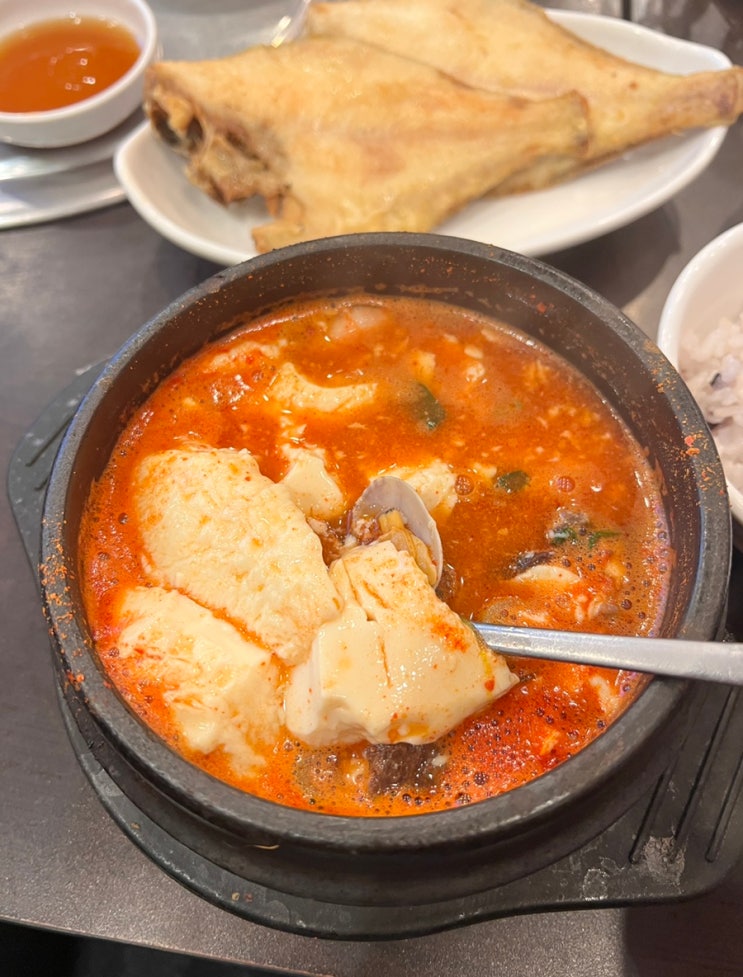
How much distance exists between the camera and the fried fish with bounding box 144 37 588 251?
1.94 m

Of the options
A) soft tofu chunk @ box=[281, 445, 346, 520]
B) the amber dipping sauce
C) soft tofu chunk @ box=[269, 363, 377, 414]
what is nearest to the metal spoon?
Result: soft tofu chunk @ box=[281, 445, 346, 520]

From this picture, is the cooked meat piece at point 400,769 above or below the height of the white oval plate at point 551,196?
below

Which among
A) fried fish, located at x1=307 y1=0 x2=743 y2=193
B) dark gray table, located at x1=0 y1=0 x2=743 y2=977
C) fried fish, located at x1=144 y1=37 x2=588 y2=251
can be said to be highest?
fried fish, located at x1=307 y1=0 x2=743 y2=193

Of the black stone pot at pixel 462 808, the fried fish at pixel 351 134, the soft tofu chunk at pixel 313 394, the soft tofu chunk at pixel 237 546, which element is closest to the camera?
the black stone pot at pixel 462 808

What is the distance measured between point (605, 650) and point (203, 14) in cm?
286

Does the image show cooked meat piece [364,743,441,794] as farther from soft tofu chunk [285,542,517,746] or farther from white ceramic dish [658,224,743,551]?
white ceramic dish [658,224,743,551]

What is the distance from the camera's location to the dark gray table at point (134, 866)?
4.45ft

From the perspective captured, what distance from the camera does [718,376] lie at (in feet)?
5.80

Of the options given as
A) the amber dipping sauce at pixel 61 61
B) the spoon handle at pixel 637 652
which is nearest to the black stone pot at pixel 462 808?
the spoon handle at pixel 637 652

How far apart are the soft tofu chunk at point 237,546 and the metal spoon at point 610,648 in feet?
0.63

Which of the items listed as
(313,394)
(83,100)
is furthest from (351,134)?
(83,100)

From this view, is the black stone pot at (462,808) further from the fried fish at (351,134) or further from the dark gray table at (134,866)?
the fried fish at (351,134)

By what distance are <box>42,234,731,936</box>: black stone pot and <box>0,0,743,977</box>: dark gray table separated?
1.14 feet

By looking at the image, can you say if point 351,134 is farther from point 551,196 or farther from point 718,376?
point 718,376
